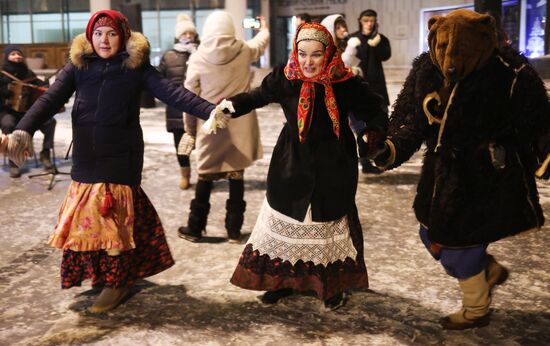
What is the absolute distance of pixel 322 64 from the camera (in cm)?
331

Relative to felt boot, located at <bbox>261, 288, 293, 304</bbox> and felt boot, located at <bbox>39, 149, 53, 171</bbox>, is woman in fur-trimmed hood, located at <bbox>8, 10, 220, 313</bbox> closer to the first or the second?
felt boot, located at <bbox>261, 288, 293, 304</bbox>

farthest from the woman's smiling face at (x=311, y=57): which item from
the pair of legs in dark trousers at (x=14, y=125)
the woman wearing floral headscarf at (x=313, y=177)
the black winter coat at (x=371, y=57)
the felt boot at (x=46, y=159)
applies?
the felt boot at (x=46, y=159)

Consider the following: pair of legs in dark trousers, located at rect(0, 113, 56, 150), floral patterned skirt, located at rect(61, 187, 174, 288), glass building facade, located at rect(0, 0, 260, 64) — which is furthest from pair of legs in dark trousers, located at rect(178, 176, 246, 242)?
glass building facade, located at rect(0, 0, 260, 64)

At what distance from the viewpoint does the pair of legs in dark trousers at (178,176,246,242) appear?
491cm

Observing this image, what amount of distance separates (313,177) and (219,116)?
598 millimetres

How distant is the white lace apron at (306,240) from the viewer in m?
3.41

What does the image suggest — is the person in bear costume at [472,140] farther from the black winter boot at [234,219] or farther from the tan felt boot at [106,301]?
the black winter boot at [234,219]

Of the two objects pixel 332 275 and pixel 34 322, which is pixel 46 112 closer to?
pixel 34 322

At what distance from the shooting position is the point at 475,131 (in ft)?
9.77

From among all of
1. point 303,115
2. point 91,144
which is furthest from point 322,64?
point 91,144

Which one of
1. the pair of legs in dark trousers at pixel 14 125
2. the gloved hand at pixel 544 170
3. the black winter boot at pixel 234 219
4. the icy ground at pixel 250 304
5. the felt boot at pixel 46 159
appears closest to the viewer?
the gloved hand at pixel 544 170

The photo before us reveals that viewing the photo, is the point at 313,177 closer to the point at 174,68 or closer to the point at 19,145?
the point at 19,145

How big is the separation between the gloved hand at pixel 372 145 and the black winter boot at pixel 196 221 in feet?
6.88

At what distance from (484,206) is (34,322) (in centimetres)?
240
